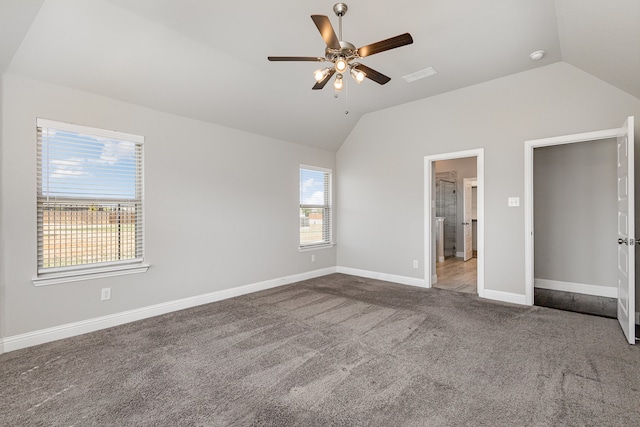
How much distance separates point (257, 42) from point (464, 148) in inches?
126

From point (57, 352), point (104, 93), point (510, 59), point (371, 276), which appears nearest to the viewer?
point (57, 352)

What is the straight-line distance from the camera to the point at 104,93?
3188 mm

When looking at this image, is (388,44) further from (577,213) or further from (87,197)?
(577,213)

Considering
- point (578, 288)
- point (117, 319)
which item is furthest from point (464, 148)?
point (117, 319)

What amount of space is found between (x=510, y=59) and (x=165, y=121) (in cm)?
422

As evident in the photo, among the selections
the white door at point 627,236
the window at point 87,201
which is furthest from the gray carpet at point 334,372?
the window at point 87,201

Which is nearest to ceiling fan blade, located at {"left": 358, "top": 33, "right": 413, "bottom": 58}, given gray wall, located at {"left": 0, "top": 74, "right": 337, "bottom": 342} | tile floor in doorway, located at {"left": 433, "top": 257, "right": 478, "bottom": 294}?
gray wall, located at {"left": 0, "top": 74, "right": 337, "bottom": 342}

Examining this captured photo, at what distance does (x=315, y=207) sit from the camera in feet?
18.9

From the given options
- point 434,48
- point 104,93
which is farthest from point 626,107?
point 104,93

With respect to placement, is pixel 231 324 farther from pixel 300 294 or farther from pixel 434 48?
pixel 434 48

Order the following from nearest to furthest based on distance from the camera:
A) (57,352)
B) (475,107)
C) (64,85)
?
1. (57,352)
2. (64,85)
3. (475,107)

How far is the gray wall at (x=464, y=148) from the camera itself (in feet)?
11.9

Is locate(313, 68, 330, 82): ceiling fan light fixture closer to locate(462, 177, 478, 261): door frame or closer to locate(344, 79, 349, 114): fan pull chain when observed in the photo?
locate(344, 79, 349, 114): fan pull chain

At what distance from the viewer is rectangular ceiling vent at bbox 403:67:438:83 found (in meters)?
3.78
